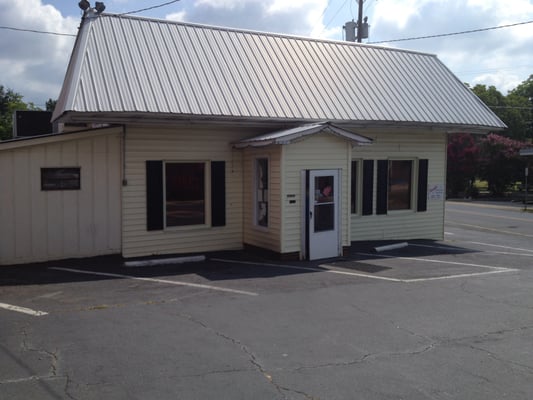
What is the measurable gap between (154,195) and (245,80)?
3.65m

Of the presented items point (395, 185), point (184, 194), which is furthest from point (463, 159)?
point (184, 194)

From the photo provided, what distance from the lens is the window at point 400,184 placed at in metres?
15.5

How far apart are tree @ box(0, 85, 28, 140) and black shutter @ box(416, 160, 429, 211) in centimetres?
3604

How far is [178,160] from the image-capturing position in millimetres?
12359

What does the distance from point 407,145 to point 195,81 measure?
644cm

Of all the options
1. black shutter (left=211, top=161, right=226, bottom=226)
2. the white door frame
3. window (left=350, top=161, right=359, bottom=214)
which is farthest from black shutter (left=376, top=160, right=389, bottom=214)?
black shutter (left=211, top=161, right=226, bottom=226)

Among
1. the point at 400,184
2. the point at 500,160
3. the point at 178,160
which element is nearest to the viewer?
the point at 178,160

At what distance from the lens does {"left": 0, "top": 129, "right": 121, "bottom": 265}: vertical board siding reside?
10.9 meters

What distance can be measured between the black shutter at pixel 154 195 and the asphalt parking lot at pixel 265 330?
123cm

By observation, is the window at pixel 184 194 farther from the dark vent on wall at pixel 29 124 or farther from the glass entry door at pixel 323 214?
the dark vent on wall at pixel 29 124

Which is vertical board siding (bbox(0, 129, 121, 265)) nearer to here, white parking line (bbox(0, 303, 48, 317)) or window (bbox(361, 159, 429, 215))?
white parking line (bbox(0, 303, 48, 317))

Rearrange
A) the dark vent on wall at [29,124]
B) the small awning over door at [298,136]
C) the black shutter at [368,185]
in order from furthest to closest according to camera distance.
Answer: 1. the dark vent on wall at [29,124]
2. the black shutter at [368,185]
3. the small awning over door at [298,136]

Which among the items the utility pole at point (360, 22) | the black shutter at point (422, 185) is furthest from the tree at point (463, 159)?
the black shutter at point (422, 185)

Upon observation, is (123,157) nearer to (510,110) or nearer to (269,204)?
(269,204)
